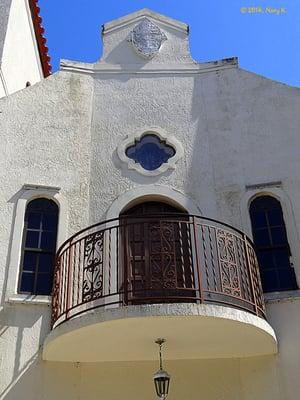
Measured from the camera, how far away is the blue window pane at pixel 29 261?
28.4 ft

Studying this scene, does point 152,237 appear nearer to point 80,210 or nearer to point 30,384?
point 80,210

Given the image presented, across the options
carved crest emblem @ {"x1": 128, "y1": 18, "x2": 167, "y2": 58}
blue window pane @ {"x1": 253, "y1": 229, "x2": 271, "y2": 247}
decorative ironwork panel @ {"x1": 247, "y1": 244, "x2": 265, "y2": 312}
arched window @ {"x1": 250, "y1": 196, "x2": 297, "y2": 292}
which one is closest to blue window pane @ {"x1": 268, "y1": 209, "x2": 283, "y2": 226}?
arched window @ {"x1": 250, "y1": 196, "x2": 297, "y2": 292}

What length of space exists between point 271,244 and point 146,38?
5.45 meters

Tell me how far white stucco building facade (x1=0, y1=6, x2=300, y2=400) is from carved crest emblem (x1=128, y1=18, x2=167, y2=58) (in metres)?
0.03

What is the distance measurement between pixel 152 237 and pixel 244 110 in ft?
12.4

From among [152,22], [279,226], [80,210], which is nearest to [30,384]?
[80,210]

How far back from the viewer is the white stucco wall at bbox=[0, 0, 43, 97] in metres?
12.3

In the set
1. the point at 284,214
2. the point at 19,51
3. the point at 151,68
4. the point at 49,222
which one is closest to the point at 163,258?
the point at 49,222

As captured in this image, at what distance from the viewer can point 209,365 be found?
7.84 meters

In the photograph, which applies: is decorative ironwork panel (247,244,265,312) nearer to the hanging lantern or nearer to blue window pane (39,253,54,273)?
the hanging lantern

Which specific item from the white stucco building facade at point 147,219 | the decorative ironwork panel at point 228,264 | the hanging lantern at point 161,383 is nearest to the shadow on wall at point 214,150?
the white stucco building facade at point 147,219

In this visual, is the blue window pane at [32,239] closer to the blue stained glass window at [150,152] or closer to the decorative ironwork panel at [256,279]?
the blue stained glass window at [150,152]

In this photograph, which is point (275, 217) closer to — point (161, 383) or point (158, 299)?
point (158, 299)

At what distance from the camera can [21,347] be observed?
7789 millimetres
